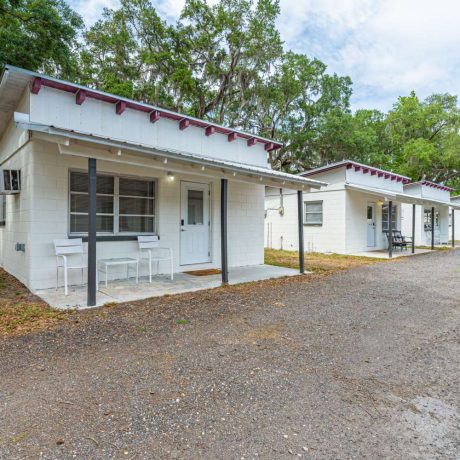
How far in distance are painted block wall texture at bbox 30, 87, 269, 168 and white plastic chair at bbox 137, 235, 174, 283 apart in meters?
2.35

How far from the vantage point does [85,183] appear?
6684 mm

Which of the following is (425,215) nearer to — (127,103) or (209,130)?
(209,130)

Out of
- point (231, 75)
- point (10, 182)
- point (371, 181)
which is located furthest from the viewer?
point (231, 75)

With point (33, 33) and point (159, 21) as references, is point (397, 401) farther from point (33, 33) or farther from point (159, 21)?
point (159, 21)

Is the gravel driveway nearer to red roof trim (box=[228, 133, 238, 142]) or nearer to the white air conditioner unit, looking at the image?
the white air conditioner unit

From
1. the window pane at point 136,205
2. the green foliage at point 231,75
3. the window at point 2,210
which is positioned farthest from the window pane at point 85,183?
the green foliage at point 231,75

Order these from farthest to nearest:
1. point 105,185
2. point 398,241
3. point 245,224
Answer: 1. point 398,241
2. point 245,224
3. point 105,185

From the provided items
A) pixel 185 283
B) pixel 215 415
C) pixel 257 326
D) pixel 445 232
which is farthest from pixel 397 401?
pixel 445 232

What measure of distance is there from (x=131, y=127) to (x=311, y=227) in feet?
32.0

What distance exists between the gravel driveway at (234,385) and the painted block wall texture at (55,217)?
215 centimetres

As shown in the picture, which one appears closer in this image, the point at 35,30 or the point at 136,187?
the point at 136,187

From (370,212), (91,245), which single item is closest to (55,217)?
(91,245)

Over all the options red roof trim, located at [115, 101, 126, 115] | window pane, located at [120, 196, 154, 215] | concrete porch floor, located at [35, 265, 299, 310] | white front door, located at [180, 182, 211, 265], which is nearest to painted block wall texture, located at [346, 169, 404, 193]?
concrete porch floor, located at [35, 265, 299, 310]

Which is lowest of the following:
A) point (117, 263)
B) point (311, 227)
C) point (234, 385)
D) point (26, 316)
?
point (234, 385)
